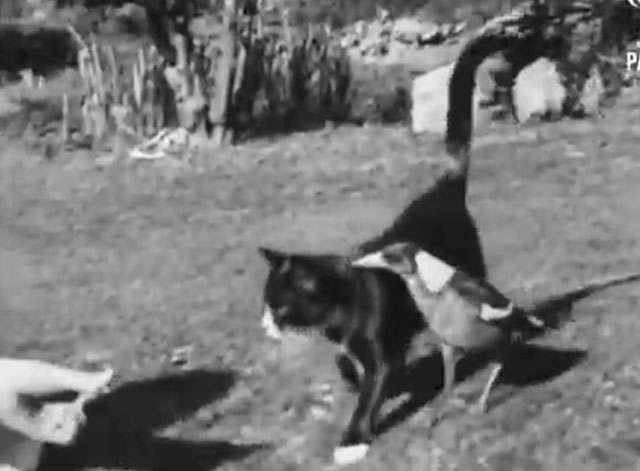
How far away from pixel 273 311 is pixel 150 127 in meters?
0.34

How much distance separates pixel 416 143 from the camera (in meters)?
1.62

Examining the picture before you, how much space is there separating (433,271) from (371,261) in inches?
3.3

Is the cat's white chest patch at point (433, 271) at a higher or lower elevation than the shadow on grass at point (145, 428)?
higher

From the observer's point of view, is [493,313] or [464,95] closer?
[493,313]

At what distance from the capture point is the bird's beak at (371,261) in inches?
60.2

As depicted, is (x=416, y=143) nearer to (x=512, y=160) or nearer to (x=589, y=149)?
(x=512, y=160)

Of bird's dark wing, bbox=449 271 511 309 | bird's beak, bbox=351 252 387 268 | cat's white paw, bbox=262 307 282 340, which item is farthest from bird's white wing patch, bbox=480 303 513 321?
cat's white paw, bbox=262 307 282 340

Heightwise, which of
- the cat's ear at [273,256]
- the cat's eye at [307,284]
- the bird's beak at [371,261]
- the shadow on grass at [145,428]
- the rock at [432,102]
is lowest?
the shadow on grass at [145,428]

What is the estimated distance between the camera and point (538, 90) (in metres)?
1.66

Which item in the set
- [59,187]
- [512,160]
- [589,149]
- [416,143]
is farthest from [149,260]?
[589,149]

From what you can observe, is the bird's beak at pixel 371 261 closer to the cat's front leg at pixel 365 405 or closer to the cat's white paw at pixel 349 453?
the cat's front leg at pixel 365 405

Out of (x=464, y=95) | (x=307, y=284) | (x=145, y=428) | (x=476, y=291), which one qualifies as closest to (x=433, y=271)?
(x=476, y=291)

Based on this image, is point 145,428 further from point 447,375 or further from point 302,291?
point 447,375

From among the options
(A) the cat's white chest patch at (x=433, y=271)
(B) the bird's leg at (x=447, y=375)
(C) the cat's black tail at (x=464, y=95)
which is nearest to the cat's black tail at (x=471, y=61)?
(C) the cat's black tail at (x=464, y=95)
